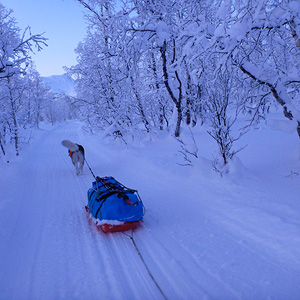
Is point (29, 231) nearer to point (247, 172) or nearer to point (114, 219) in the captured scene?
point (114, 219)

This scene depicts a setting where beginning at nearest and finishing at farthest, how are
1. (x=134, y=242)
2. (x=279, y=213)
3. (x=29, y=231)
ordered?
(x=134, y=242)
(x=279, y=213)
(x=29, y=231)

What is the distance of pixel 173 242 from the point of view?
12.0ft

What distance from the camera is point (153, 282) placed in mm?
2795

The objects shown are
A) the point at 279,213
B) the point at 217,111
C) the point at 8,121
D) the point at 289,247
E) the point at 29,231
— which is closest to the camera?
the point at 289,247

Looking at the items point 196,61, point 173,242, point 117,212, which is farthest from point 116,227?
point 196,61

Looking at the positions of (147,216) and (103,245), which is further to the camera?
(147,216)

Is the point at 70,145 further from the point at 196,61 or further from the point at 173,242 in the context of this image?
the point at 173,242

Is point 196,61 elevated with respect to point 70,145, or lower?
elevated

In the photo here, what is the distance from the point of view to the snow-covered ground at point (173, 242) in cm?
272

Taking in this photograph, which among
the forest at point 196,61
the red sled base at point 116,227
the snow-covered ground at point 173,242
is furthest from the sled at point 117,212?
the forest at point 196,61

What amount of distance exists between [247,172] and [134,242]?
3.90 metres

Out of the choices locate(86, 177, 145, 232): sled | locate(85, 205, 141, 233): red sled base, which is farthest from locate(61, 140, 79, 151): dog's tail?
locate(85, 205, 141, 233): red sled base

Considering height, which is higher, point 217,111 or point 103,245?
point 217,111

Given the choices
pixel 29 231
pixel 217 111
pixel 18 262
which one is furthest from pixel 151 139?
pixel 18 262
